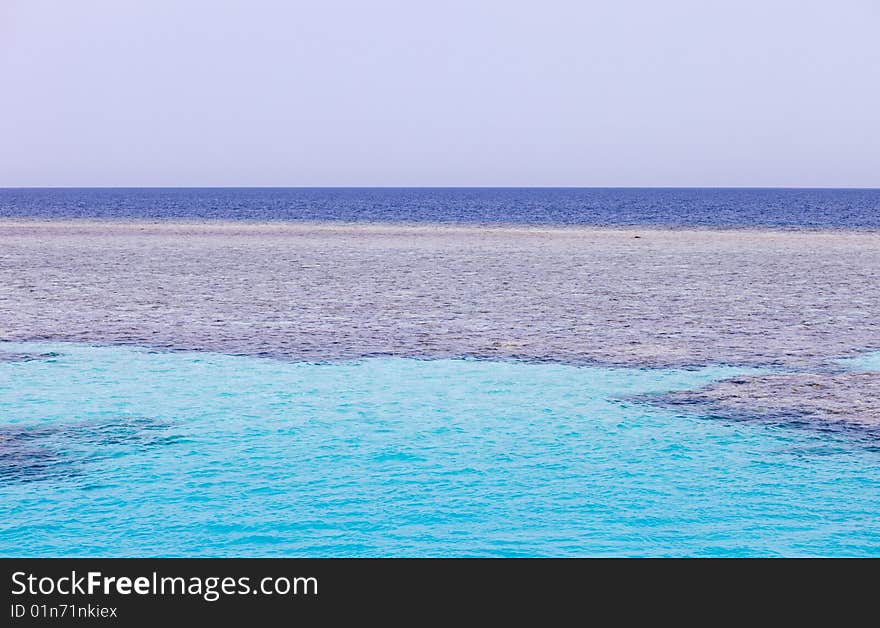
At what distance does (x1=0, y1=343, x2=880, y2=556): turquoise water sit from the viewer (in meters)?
10.4

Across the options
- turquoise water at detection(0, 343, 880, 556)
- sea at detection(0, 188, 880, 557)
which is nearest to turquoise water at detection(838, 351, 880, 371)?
sea at detection(0, 188, 880, 557)

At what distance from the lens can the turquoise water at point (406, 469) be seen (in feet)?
34.1

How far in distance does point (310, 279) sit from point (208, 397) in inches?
704

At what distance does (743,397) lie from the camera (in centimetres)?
1580

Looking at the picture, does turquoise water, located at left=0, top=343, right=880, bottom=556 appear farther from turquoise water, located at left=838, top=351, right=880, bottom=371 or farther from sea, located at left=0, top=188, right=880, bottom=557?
turquoise water, located at left=838, top=351, right=880, bottom=371

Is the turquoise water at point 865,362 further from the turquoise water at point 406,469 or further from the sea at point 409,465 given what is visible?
the turquoise water at point 406,469

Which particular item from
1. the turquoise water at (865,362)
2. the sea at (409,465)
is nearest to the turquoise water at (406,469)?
the sea at (409,465)

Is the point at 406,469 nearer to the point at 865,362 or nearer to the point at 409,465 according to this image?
the point at 409,465

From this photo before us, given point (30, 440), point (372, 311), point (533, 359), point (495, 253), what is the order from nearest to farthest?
point (30, 440) → point (533, 359) → point (372, 311) → point (495, 253)

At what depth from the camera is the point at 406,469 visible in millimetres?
12688

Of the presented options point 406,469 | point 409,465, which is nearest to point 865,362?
point 409,465
